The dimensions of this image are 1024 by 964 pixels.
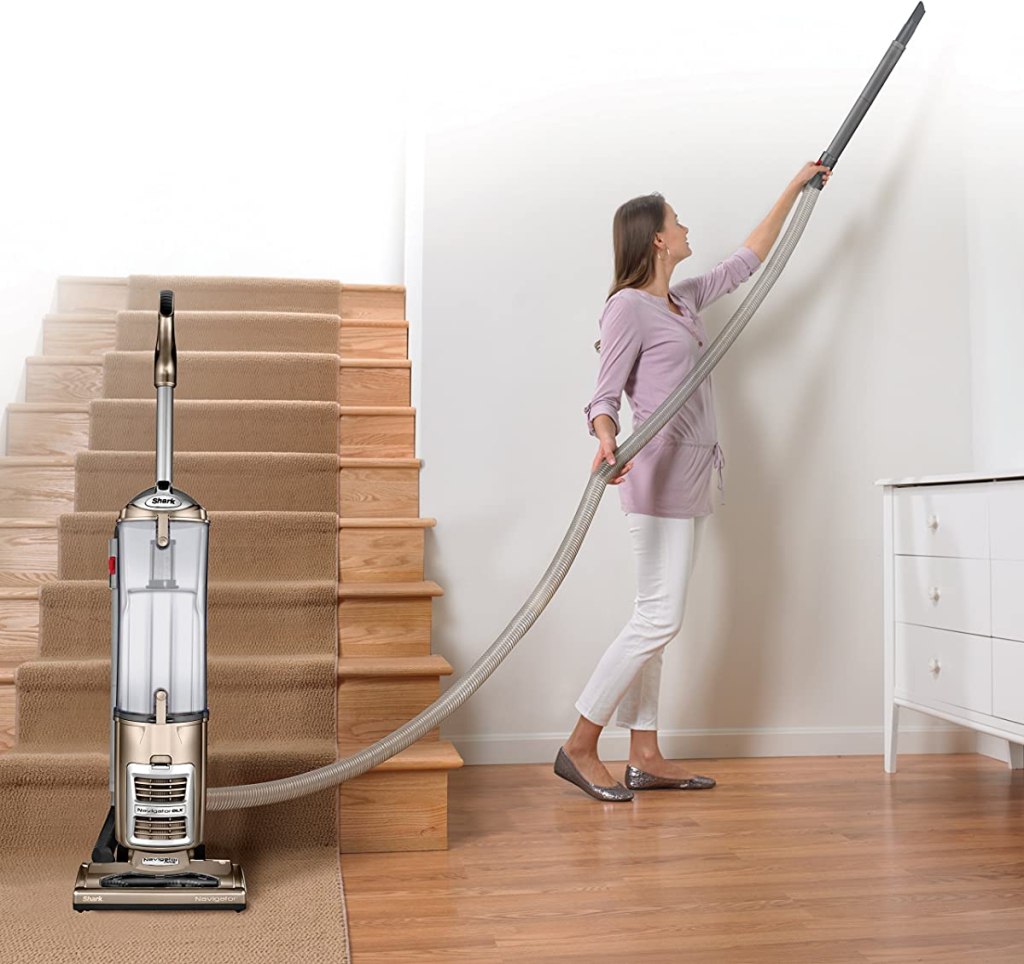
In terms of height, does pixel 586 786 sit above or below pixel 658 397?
below

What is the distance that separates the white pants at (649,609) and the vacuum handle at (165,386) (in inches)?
45.7

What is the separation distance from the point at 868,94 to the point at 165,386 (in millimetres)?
1986

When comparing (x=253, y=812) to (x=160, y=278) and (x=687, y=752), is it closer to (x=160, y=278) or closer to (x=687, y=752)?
(x=687, y=752)

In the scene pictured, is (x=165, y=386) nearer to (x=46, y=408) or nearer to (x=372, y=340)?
(x=46, y=408)

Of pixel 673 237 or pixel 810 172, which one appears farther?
pixel 810 172

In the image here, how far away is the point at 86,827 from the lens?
2098 mm

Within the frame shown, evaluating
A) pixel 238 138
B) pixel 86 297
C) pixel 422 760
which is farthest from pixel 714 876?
pixel 238 138

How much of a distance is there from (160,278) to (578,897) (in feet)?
8.70

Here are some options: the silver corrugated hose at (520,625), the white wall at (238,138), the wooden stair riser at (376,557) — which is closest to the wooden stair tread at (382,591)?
the wooden stair riser at (376,557)

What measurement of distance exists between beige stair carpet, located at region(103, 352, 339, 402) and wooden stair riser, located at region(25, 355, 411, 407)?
2.8 inches

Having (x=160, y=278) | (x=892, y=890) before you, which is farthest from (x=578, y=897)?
(x=160, y=278)

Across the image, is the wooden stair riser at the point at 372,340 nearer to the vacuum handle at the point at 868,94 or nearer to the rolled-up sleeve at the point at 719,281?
the rolled-up sleeve at the point at 719,281

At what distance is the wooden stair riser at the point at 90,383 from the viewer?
3402mm

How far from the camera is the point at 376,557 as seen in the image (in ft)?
9.25
